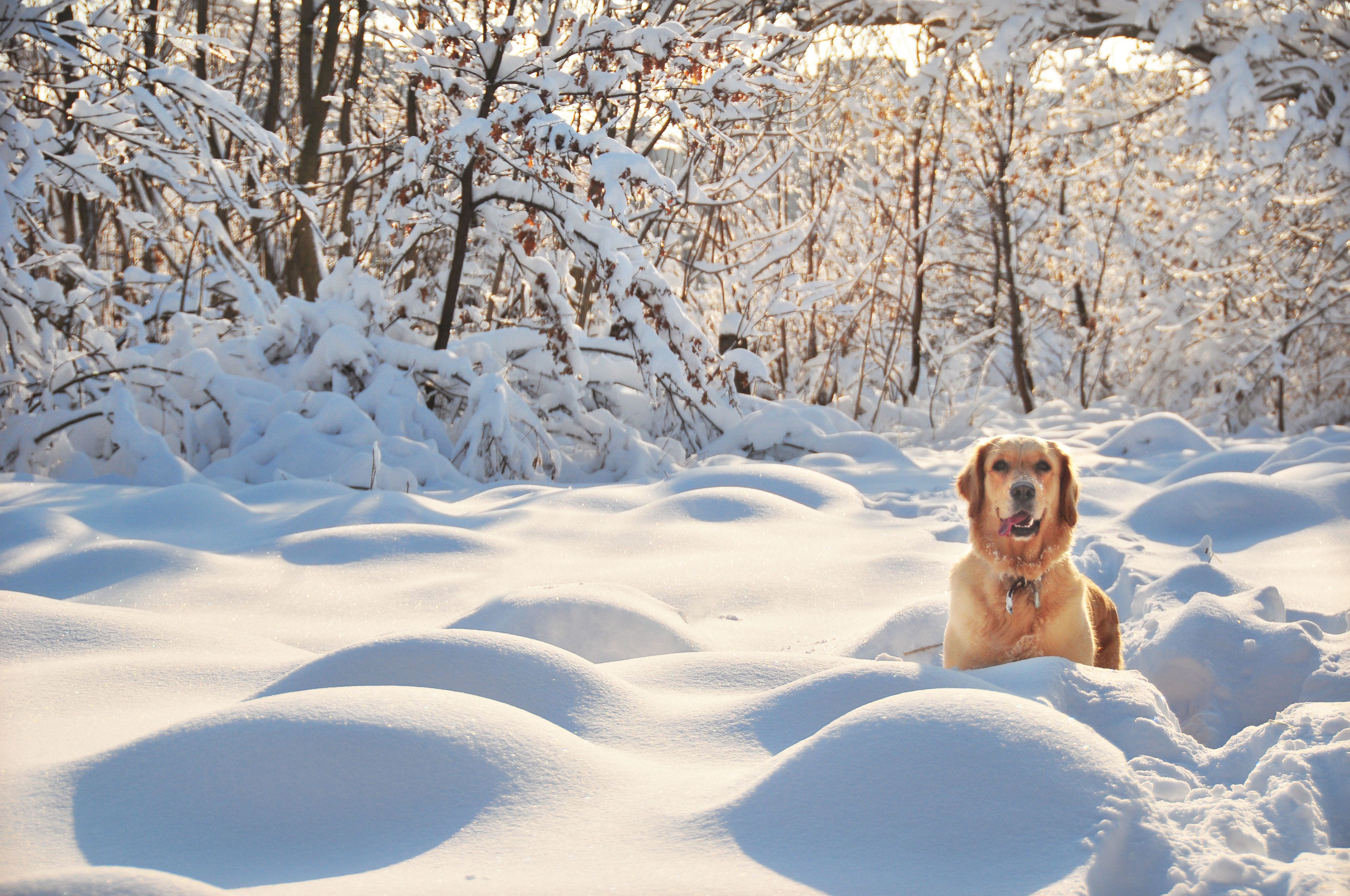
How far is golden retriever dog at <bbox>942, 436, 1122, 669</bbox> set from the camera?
2.43m

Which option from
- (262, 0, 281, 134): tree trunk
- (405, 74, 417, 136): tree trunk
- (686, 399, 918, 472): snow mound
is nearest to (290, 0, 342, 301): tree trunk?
(405, 74, 417, 136): tree trunk

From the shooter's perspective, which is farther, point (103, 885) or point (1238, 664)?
point (1238, 664)

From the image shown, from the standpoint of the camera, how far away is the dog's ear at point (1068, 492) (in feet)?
8.63

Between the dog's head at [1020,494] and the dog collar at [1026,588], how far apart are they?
0.25 feet

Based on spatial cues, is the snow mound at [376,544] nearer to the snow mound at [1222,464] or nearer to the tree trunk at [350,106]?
the snow mound at [1222,464]

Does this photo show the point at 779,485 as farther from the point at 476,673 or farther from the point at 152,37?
the point at 152,37

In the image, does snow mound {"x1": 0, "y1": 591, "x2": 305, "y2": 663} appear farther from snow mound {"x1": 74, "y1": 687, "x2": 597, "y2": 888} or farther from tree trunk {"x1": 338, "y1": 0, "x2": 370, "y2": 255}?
tree trunk {"x1": 338, "y1": 0, "x2": 370, "y2": 255}

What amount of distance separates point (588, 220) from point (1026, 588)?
386 cm

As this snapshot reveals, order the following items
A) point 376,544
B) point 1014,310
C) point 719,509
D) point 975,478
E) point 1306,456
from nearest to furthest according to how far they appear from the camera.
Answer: point 975,478 < point 376,544 < point 719,509 < point 1306,456 < point 1014,310

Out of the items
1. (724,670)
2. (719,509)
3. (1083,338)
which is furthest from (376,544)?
(1083,338)

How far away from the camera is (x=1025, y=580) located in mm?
2473

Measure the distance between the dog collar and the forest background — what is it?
3178 mm

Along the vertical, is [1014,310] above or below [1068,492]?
above

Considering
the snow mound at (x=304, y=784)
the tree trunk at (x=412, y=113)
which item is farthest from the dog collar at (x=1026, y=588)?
the tree trunk at (x=412, y=113)
